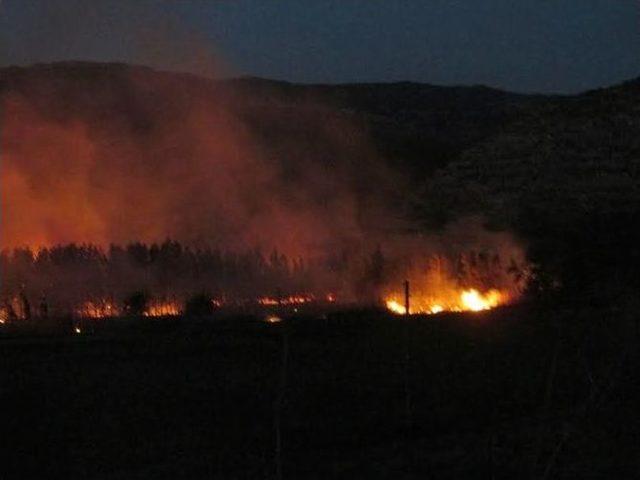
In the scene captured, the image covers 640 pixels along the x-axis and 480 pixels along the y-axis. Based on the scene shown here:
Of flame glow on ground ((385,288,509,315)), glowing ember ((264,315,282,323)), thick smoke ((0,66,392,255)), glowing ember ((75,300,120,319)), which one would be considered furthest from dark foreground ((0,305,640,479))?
thick smoke ((0,66,392,255))

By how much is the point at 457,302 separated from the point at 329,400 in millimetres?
5738

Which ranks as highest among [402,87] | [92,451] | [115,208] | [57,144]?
[402,87]

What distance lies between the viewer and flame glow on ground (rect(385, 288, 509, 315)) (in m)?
13.6

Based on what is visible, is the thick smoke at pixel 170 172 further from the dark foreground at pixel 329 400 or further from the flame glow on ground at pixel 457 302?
the dark foreground at pixel 329 400

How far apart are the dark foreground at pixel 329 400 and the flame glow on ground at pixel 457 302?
194 centimetres

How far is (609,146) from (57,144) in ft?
42.4

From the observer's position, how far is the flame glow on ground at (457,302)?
13.6 m

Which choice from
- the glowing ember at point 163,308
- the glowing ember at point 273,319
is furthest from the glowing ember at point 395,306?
the glowing ember at point 163,308

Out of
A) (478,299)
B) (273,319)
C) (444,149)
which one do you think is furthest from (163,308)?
(444,149)

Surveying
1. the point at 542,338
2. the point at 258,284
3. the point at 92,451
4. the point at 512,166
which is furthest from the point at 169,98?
the point at 92,451

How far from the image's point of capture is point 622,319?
1023cm

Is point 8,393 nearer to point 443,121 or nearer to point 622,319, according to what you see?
point 622,319

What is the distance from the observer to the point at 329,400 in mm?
8562

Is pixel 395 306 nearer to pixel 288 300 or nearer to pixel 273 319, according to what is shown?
pixel 288 300
